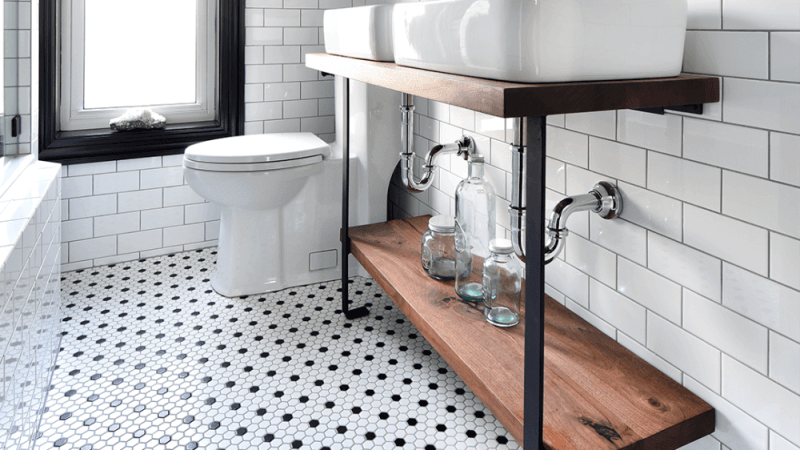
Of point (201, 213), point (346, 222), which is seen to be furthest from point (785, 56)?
point (201, 213)

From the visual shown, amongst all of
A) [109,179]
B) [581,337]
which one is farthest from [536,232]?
[109,179]

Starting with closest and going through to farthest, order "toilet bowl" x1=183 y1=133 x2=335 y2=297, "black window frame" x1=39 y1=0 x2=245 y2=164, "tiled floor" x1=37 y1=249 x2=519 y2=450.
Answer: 1. "tiled floor" x1=37 y1=249 x2=519 y2=450
2. "toilet bowl" x1=183 y1=133 x2=335 y2=297
3. "black window frame" x1=39 y1=0 x2=245 y2=164

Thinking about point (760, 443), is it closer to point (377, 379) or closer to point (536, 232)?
point (536, 232)

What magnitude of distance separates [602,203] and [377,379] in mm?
911

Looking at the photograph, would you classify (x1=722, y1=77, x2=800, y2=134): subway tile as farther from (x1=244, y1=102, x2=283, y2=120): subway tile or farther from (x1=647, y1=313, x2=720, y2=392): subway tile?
(x1=244, y1=102, x2=283, y2=120): subway tile

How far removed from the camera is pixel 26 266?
4.39 ft

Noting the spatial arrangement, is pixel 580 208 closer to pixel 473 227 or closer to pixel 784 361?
pixel 784 361

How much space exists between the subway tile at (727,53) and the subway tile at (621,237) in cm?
36

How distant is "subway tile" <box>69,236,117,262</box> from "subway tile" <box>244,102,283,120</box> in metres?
0.88

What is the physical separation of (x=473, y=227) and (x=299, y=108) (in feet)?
4.83

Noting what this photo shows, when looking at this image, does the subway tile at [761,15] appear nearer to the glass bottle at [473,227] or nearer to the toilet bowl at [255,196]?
the glass bottle at [473,227]

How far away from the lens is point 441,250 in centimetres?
180

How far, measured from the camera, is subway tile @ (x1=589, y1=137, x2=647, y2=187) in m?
1.23

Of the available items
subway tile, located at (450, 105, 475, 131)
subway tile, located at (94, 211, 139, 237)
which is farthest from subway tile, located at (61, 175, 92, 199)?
subway tile, located at (450, 105, 475, 131)
